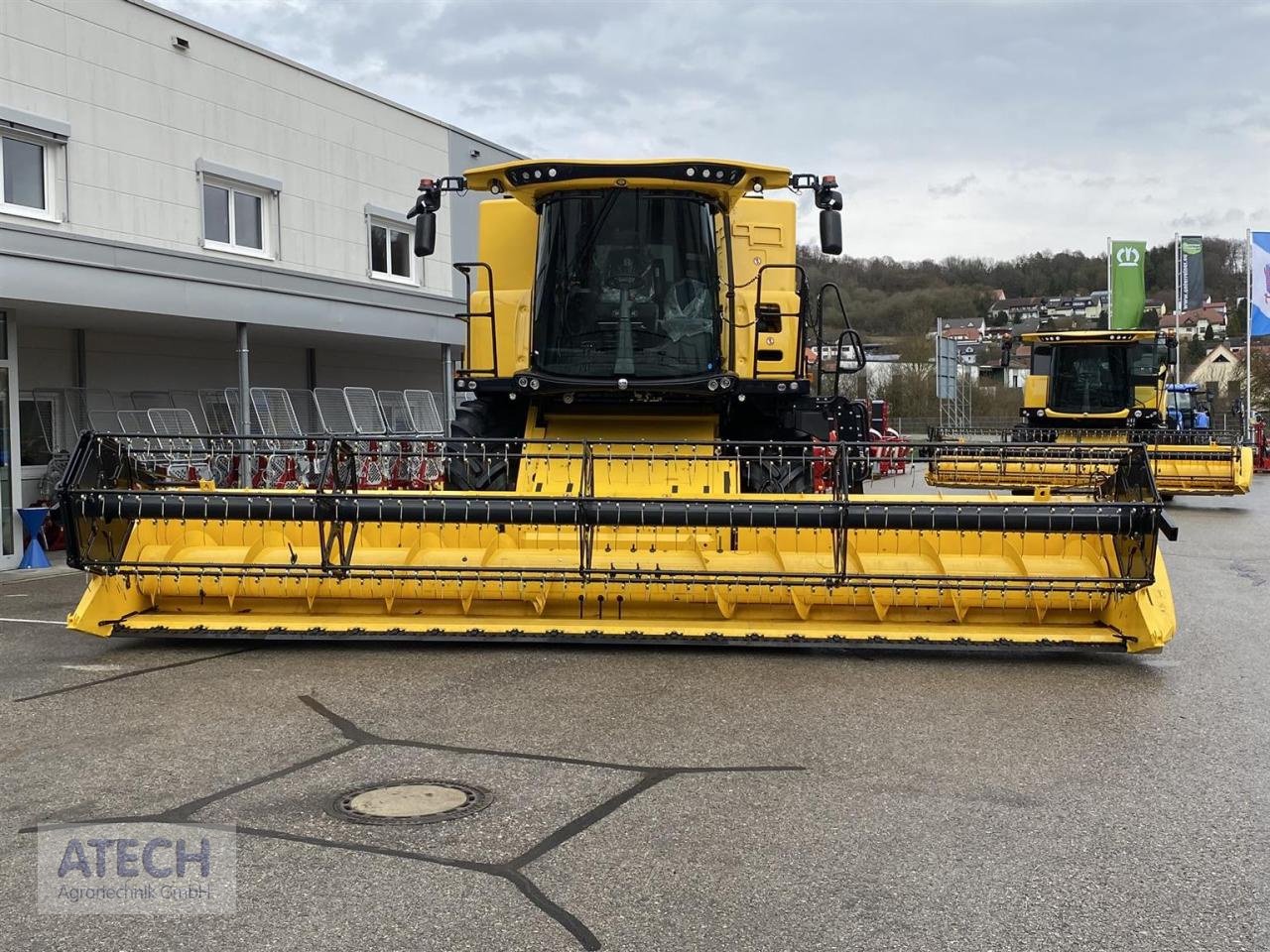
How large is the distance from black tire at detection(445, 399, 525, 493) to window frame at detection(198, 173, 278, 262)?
280 inches

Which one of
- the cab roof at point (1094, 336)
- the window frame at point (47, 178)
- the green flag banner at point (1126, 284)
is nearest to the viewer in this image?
the window frame at point (47, 178)

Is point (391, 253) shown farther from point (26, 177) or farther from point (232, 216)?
point (26, 177)

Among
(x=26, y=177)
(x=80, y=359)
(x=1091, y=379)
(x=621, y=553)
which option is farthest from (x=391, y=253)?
(x=1091, y=379)

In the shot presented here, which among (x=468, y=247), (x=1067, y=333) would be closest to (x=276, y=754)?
(x=468, y=247)

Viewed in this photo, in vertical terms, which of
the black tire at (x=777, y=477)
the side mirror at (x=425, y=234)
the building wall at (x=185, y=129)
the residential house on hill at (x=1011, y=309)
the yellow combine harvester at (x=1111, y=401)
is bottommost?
the black tire at (x=777, y=477)

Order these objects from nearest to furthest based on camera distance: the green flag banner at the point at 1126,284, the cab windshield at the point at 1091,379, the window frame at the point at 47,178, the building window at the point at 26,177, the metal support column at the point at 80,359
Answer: the building window at the point at 26,177 → the window frame at the point at 47,178 → the metal support column at the point at 80,359 → the cab windshield at the point at 1091,379 → the green flag banner at the point at 1126,284

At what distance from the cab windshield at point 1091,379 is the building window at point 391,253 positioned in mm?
13259

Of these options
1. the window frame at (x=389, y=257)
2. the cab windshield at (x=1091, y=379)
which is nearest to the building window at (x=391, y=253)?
the window frame at (x=389, y=257)

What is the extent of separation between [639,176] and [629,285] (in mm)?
812

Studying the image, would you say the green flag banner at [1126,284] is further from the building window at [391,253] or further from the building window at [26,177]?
the building window at [26,177]

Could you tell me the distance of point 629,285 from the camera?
866 centimetres

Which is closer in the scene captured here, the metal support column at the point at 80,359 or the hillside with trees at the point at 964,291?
the metal support column at the point at 80,359

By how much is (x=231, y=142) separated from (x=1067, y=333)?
16524 millimetres

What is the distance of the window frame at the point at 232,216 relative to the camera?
48.9 feet
